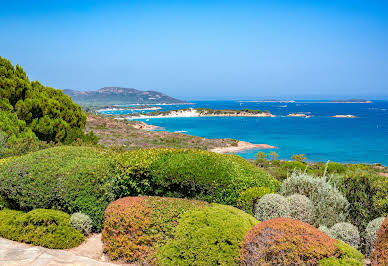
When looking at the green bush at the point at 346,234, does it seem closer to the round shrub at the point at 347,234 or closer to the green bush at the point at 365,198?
the round shrub at the point at 347,234

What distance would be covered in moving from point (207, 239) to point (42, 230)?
3505 mm

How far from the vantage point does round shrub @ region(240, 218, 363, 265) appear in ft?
12.5

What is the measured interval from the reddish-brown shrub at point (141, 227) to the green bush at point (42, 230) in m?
0.85

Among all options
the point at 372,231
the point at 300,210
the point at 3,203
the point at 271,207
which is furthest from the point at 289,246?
the point at 3,203

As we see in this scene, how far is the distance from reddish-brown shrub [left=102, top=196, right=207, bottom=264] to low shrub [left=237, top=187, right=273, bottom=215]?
1.21 meters

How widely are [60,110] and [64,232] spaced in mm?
13229

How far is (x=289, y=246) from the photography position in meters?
3.90

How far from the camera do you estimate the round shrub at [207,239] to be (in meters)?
4.46

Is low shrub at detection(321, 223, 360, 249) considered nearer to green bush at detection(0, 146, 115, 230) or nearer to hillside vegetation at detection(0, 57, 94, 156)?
green bush at detection(0, 146, 115, 230)

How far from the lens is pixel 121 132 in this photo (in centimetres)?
4403

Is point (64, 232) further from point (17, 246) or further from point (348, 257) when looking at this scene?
point (348, 257)

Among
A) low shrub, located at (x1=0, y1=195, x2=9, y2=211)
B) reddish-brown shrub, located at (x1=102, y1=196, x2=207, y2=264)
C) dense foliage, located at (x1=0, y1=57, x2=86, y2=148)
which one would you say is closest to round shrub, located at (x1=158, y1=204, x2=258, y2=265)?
reddish-brown shrub, located at (x1=102, y1=196, x2=207, y2=264)

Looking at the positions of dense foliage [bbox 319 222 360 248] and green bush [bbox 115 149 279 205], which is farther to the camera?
green bush [bbox 115 149 279 205]

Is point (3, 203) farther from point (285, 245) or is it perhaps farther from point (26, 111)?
point (26, 111)
